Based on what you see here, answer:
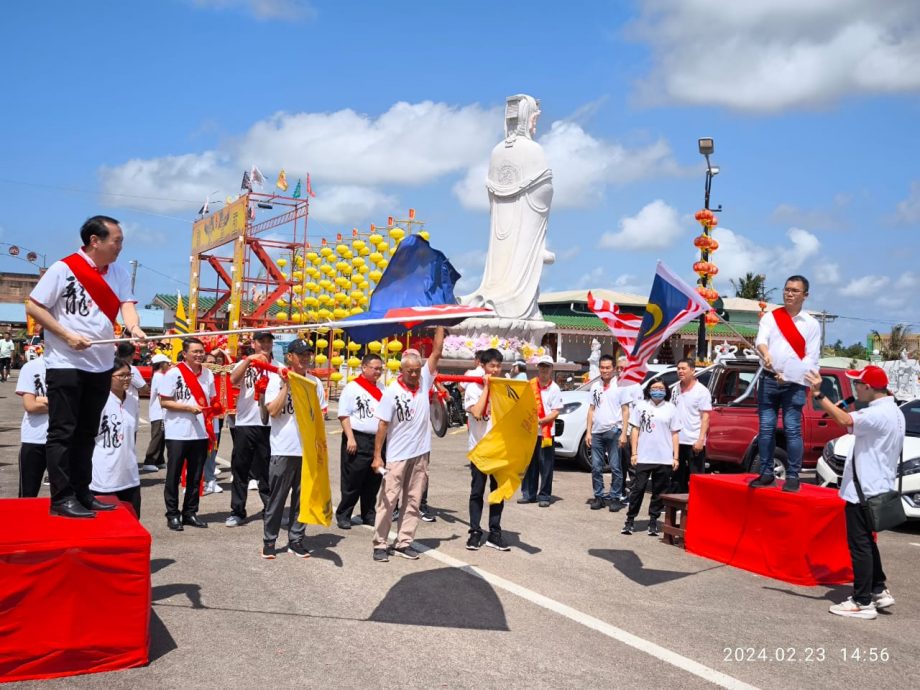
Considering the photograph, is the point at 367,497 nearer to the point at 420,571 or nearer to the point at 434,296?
the point at 420,571

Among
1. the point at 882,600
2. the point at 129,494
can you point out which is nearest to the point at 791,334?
the point at 882,600

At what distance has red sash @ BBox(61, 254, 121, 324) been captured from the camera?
5184 millimetres

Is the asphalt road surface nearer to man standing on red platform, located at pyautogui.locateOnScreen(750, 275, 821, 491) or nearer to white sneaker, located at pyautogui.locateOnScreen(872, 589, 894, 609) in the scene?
white sneaker, located at pyautogui.locateOnScreen(872, 589, 894, 609)

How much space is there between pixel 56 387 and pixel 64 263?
733mm

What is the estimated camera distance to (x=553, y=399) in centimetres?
1080

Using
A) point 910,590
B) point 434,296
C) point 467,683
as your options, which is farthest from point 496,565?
point 910,590

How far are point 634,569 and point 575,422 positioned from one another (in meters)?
6.47

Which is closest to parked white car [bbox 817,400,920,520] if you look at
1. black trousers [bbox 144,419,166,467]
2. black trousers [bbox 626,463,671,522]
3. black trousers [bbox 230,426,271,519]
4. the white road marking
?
black trousers [bbox 626,463,671,522]

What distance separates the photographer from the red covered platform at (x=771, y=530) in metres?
7.28

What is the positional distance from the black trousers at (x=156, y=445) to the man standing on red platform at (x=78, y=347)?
618 centimetres

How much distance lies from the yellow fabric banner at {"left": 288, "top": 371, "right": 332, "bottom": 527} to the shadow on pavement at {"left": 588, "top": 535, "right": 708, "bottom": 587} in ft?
8.55

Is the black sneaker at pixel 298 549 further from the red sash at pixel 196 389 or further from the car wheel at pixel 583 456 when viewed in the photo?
the car wheel at pixel 583 456

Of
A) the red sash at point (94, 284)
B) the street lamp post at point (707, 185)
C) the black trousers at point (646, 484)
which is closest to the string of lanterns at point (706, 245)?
the street lamp post at point (707, 185)

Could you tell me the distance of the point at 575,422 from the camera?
46.1 ft
